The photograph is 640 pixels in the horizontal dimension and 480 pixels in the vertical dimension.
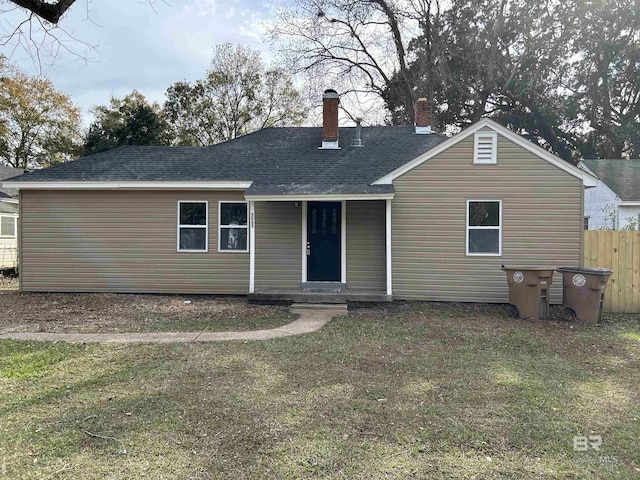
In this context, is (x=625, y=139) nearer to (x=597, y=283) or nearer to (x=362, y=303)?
(x=597, y=283)

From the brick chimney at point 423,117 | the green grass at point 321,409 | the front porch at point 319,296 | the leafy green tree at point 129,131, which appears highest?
the leafy green tree at point 129,131

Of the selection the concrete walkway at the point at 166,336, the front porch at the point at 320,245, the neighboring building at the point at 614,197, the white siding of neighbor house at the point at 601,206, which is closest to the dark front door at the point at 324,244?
the front porch at the point at 320,245

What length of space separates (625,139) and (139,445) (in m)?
27.5

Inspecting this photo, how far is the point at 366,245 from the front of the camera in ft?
33.2

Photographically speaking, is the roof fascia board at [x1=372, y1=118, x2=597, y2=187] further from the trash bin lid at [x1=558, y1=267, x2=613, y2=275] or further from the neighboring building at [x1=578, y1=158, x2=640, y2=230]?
the neighboring building at [x1=578, y1=158, x2=640, y2=230]

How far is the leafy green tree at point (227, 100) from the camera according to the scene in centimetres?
2889

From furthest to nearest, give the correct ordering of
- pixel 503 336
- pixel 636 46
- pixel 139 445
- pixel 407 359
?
1. pixel 636 46
2. pixel 503 336
3. pixel 407 359
4. pixel 139 445

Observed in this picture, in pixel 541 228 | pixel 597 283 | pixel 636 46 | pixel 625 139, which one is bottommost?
pixel 597 283

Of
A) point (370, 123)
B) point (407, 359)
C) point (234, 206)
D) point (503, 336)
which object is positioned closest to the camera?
point (407, 359)

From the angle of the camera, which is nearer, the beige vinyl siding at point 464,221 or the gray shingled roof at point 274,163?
the beige vinyl siding at point 464,221

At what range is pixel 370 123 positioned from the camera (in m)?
24.8

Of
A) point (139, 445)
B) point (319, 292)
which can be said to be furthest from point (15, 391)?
point (319, 292)

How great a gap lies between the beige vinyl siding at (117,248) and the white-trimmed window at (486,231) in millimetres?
5374

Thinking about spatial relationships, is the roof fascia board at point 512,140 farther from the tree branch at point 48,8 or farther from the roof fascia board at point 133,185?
the tree branch at point 48,8
